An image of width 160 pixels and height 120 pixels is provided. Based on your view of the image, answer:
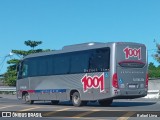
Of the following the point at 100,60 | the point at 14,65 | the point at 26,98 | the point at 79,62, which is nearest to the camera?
the point at 100,60

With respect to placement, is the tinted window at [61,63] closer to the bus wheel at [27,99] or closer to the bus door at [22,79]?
the bus door at [22,79]

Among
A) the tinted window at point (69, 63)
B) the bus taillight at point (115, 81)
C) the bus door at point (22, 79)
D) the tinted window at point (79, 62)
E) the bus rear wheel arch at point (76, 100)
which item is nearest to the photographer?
the bus taillight at point (115, 81)

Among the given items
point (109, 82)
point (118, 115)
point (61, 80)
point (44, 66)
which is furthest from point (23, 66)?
point (118, 115)

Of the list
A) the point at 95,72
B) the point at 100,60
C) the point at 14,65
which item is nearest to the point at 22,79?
the point at 95,72

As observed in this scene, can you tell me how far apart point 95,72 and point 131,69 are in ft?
6.33

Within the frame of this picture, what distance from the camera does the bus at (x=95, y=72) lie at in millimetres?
23562

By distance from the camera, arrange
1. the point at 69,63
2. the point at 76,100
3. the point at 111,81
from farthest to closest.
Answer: the point at 69,63 < the point at 76,100 < the point at 111,81

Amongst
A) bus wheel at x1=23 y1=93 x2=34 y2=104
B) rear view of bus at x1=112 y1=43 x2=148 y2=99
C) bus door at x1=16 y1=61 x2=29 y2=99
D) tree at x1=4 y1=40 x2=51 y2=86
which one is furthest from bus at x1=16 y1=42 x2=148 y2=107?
tree at x1=4 y1=40 x2=51 y2=86

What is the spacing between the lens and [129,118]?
1673cm

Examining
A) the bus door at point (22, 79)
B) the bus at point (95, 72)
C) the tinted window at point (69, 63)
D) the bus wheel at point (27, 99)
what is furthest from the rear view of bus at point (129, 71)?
the bus door at point (22, 79)

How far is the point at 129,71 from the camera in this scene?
24.0 m

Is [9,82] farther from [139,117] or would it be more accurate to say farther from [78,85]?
[139,117]

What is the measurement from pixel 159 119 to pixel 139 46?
8411 millimetres

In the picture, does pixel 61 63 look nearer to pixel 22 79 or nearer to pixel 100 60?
pixel 100 60
